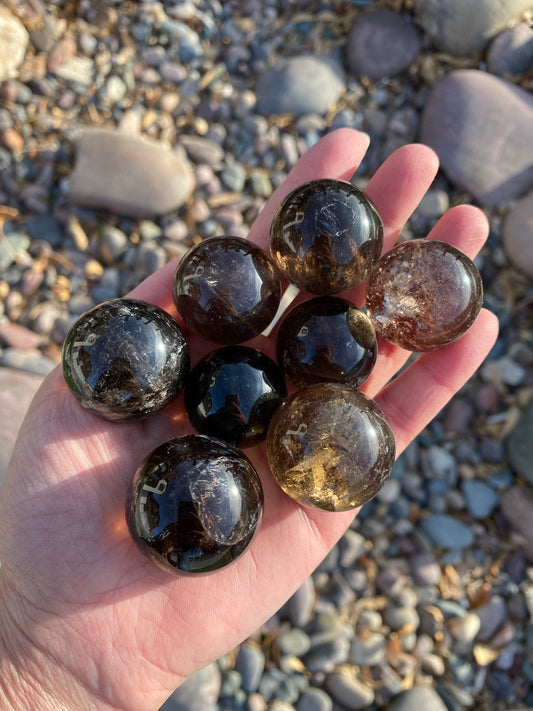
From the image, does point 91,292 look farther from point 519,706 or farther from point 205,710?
point 519,706

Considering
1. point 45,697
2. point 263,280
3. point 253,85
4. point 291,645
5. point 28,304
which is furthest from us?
point 253,85

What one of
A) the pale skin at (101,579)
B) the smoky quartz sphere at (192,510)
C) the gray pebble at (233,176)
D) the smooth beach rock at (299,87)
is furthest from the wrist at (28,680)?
the smooth beach rock at (299,87)

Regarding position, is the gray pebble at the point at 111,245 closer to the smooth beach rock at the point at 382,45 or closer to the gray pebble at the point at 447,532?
the smooth beach rock at the point at 382,45

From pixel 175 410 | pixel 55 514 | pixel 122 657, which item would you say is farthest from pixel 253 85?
pixel 122 657

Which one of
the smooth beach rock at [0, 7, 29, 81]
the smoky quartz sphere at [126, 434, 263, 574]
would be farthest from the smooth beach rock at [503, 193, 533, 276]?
the smooth beach rock at [0, 7, 29, 81]

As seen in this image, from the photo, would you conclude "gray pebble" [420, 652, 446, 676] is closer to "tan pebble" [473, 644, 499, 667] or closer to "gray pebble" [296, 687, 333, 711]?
"tan pebble" [473, 644, 499, 667]

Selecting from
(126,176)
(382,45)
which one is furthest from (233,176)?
(382,45)
